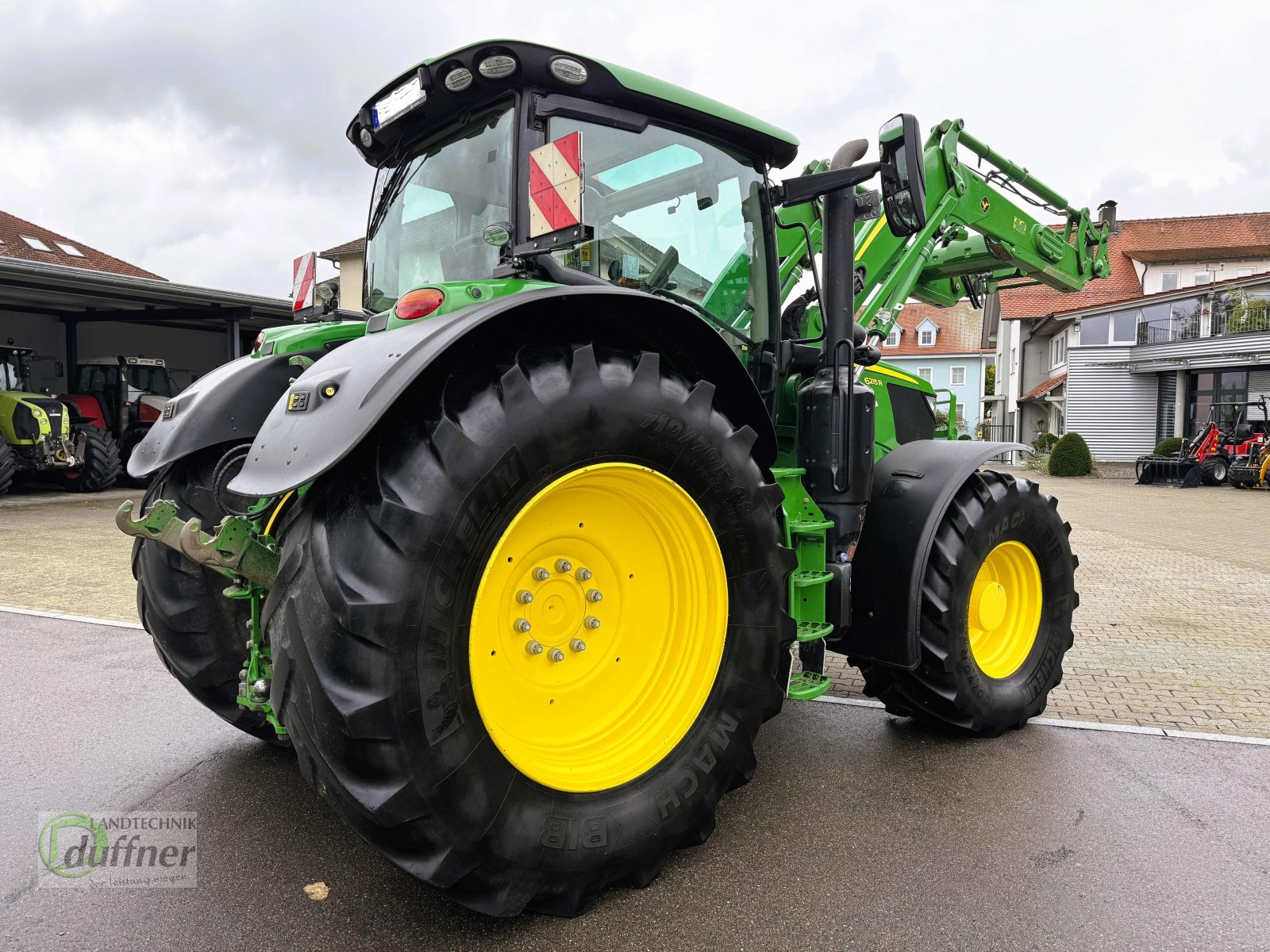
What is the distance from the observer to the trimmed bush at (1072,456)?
25969mm

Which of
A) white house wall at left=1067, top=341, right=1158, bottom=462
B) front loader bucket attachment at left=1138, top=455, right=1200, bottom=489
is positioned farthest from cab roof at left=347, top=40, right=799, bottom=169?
white house wall at left=1067, top=341, right=1158, bottom=462

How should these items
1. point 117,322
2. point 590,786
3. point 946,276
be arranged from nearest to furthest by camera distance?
point 590,786
point 946,276
point 117,322

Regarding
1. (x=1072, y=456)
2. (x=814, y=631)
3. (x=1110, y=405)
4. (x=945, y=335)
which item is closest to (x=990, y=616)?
(x=814, y=631)

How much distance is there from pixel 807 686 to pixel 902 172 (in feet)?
6.14

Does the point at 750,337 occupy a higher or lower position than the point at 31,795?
higher

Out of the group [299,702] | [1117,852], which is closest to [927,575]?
[1117,852]

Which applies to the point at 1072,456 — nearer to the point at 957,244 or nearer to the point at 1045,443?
the point at 1045,443

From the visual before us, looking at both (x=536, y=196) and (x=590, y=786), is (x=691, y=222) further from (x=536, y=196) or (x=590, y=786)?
(x=590, y=786)

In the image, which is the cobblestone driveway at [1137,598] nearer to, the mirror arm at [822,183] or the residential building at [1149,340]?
the mirror arm at [822,183]

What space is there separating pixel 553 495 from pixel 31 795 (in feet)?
7.53

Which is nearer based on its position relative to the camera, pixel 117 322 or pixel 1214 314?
pixel 117 322

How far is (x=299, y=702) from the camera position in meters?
2.04

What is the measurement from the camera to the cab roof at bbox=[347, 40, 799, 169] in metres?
2.72

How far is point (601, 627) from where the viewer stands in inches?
104
